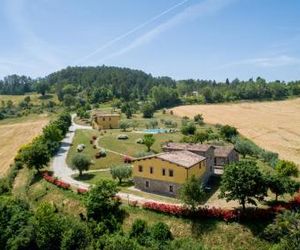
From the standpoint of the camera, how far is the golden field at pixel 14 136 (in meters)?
93.6

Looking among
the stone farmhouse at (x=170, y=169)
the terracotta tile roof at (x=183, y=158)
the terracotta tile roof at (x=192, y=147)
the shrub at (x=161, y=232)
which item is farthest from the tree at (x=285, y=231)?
the terracotta tile roof at (x=192, y=147)

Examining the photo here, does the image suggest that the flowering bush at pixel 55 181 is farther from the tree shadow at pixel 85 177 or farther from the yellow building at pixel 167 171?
the yellow building at pixel 167 171

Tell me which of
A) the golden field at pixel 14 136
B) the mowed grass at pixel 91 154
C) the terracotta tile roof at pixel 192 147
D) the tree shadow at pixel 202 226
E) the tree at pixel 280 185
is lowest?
the golden field at pixel 14 136

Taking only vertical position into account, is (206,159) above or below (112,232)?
above

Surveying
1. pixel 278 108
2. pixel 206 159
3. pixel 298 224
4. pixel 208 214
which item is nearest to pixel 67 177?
pixel 206 159

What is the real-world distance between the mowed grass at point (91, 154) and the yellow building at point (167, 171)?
1595 centimetres

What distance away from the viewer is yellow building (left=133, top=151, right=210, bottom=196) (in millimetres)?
55219

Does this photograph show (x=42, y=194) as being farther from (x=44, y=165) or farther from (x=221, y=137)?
(x=221, y=137)

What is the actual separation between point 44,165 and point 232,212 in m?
40.9

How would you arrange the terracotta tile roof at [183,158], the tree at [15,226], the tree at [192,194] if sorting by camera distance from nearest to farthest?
the tree at [15,226] → the tree at [192,194] → the terracotta tile roof at [183,158]

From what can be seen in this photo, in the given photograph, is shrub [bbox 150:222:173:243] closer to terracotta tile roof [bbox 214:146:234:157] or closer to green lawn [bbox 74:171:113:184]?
green lawn [bbox 74:171:113:184]

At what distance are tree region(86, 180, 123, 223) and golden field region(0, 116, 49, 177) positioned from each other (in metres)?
37.7

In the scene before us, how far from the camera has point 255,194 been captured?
4716 cm

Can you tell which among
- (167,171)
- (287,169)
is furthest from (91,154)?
(287,169)
